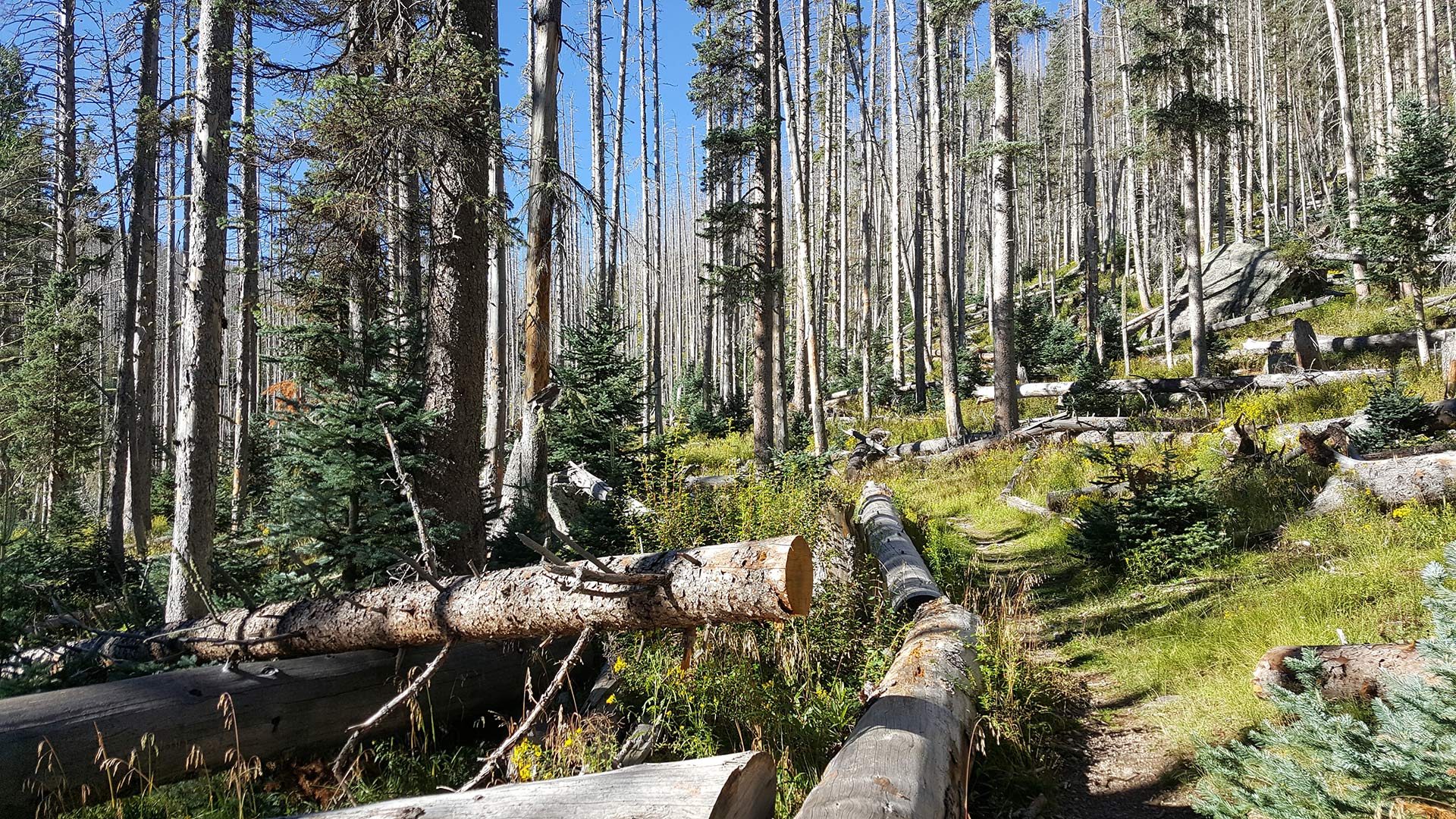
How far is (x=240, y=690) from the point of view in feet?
13.8

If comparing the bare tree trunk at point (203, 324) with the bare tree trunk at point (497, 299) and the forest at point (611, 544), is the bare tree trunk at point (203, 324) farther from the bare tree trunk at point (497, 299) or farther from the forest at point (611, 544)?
the bare tree trunk at point (497, 299)

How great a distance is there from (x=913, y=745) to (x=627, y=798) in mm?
1360

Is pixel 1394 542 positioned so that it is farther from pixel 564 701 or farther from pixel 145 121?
pixel 145 121

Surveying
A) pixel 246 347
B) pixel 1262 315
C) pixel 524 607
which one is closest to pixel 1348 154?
pixel 1262 315

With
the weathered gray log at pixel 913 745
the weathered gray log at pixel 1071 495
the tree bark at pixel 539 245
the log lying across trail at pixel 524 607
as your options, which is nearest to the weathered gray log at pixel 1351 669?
the weathered gray log at pixel 913 745

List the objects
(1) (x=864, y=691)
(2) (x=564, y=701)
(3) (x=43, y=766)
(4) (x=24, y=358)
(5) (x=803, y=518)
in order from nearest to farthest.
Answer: (3) (x=43, y=766) → (1) (x=864, y=691) → (2) (x=564, y=701) → (5) (x=803, y=518) → (4) (x=24, y=358)

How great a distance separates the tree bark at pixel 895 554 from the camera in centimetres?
595

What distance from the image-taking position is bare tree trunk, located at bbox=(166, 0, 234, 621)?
639 centimetres

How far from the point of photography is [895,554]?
7047 mm

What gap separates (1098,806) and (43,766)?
205 inches

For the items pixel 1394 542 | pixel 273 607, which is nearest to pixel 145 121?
pixel 273 607

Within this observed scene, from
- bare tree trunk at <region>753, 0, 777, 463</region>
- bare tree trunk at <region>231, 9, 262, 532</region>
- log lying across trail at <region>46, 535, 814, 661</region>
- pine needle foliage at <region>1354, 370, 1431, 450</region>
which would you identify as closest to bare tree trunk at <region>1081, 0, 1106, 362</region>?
bare tree trunk at <region>753, 0, 777, 463</region>

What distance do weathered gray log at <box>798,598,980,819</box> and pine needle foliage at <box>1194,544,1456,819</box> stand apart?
103 cm

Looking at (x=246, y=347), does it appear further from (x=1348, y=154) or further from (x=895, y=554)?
(x=1348, y=154)
